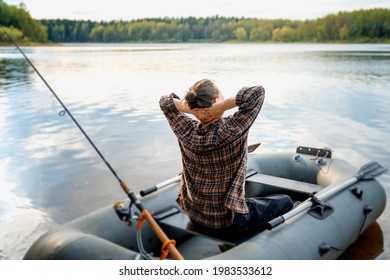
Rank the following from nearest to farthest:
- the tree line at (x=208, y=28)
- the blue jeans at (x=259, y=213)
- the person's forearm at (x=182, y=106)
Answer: the person's forearm at (x=182, y=106) < the blue jeans at (x=259, y=213) < the tree line at (x=208, y=28)

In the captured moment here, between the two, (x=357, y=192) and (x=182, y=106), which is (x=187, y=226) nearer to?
(x=182, y=106)

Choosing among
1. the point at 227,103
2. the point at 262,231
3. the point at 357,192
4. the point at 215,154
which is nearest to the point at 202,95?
the point at 227,103

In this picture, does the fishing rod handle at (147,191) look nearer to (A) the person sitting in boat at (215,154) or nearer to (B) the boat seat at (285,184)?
(A) the person sitting in boat at (215,154)

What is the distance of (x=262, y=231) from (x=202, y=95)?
0.80 metres

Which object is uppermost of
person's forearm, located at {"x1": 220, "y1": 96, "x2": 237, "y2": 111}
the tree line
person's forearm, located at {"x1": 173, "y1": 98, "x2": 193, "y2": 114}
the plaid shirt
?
person's forearm, located at {"x1": 220, "y1": 96, "x2": 237, "y2": 111}

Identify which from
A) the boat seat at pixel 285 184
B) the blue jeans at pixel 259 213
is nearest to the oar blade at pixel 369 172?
the boat seat at pixel 285 184

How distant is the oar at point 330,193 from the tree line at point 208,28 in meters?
27.3

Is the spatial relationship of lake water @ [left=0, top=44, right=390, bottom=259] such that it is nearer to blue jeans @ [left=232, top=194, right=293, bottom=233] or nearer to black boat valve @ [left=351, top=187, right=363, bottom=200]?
black boat valve @ [left=351, top=187, right=363, bottom=200]

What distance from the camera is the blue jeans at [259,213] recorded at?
2289 mm

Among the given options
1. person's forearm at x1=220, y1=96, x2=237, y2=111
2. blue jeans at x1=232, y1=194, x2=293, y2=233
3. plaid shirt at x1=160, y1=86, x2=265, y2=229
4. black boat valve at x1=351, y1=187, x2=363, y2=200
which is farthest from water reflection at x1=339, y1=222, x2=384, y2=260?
person's forearm at x1=220, y1=96, x2=237, y2=111

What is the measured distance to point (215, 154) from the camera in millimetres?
2141

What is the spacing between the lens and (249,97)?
2.10 metres

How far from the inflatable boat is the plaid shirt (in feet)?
0.54

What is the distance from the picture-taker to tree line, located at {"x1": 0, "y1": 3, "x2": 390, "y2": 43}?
29.9m
